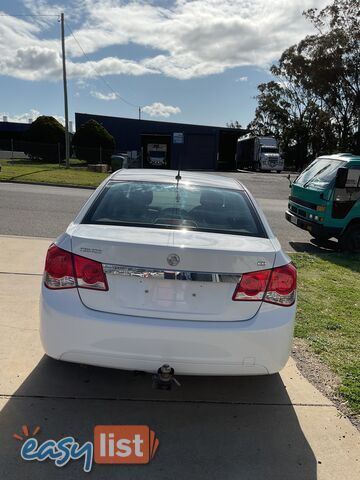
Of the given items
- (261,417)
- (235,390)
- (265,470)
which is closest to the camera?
(265,470)

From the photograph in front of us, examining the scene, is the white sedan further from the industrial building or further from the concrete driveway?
the industrial building

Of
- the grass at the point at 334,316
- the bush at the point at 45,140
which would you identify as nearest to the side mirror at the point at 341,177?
the grass at the point at 334,316

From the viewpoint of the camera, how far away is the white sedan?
276cm

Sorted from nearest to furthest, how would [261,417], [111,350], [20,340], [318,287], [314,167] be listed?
1. [111,350]
2. [261,417]
3. [20,340]
4. [318,287]
5. [314,167]

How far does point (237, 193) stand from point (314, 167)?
646cm

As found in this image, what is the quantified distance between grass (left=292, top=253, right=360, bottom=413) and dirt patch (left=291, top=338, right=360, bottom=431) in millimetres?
49

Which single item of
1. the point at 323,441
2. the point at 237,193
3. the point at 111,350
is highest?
the point at 237,193

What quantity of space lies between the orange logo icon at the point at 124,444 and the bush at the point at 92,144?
103ft

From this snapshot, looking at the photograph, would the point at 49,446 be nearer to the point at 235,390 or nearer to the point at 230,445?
the point at 230,445

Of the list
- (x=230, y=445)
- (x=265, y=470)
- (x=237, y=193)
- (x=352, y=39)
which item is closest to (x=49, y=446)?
(x=230, y=445)

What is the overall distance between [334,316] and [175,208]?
2470mm

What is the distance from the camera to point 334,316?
16.4ft

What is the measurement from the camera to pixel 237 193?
154 inches

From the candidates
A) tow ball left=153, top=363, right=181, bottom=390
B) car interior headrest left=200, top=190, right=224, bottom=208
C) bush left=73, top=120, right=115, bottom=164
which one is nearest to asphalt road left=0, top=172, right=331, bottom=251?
car interior headrest left=200, top=190, right=224, bottom=208
